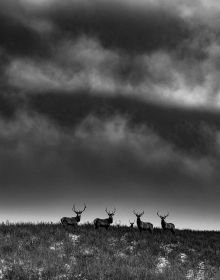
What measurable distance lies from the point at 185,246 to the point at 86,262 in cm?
836

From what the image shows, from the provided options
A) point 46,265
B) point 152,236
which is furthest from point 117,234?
point 46,265

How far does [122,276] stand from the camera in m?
22.9

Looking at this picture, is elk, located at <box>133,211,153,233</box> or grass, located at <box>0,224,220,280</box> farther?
elk, located at <box>133,211,153,233</box>

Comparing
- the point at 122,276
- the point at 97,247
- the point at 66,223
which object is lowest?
the point at 122,276

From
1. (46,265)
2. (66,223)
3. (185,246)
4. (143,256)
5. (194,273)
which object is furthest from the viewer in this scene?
(66,223)

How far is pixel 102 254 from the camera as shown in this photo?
2792 centimetres

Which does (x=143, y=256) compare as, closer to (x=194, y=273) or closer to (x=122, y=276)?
(x=194, y=273)

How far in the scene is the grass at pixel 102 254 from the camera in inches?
920

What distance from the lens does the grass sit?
23.4 m

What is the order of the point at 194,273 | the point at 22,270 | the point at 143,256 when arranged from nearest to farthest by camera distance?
the point at 22,270
the point at 194,273
the point at 143,256

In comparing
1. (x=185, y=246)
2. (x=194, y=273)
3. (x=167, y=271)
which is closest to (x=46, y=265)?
(x=167, y=271)

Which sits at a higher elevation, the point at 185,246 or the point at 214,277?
the point at 185,246

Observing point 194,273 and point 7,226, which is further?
point 7,226

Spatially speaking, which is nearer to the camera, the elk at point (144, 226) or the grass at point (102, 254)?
the grass at point (102, 254)
